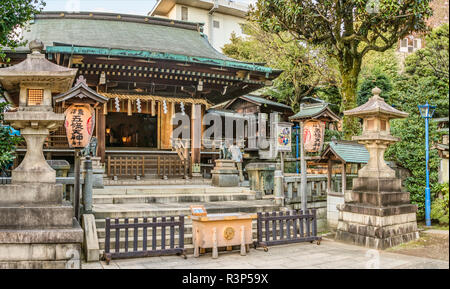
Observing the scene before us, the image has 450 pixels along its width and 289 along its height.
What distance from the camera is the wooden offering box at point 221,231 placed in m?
8.02

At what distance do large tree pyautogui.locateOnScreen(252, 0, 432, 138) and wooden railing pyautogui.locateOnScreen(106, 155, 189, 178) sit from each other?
22.5 feet

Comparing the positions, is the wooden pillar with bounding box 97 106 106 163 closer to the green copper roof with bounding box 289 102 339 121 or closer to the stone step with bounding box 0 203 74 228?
the green copper roof with bounding box 289 102 339 121

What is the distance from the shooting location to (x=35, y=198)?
637cm

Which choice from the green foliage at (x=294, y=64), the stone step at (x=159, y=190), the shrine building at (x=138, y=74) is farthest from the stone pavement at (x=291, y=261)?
the green foliage at (x=294, y=64)

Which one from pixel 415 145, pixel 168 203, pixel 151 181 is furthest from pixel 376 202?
pixel 151 181

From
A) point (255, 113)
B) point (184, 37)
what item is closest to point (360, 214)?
point (184, 37)

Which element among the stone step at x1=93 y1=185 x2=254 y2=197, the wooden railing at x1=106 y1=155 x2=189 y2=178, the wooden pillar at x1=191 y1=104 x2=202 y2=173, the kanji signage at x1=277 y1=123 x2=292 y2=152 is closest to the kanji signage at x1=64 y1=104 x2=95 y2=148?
the stone step at x1=93 y1=185 x2=254 y2=197

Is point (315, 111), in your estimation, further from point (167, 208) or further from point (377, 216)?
point (167, 208)

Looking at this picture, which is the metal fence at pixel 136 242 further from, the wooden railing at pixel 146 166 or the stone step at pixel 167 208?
the wooden railing at pixel 146 166

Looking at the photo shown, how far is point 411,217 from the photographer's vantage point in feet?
33.1

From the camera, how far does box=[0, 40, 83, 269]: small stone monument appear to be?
6043 mm

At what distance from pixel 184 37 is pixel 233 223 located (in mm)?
15121

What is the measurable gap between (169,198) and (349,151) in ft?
19.2

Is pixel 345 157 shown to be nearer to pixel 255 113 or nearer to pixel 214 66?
pixel 214 66
